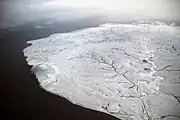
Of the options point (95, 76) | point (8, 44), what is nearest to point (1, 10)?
point (8, 44)

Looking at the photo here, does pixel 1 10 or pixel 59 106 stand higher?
pixel 1 10

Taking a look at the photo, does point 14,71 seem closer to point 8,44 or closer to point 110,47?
point 8,44

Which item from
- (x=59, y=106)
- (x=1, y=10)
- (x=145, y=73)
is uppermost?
(x=1, y=10)
